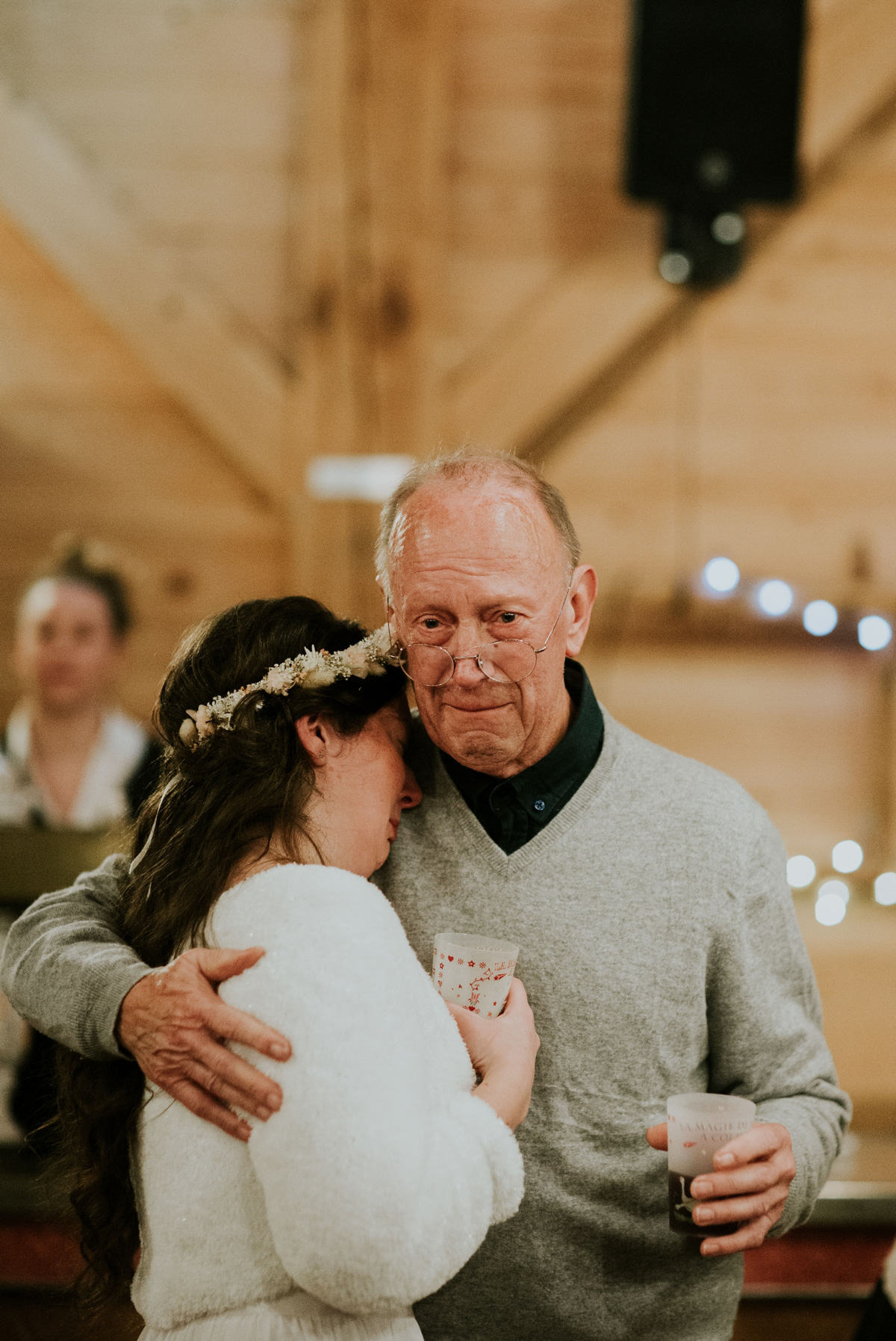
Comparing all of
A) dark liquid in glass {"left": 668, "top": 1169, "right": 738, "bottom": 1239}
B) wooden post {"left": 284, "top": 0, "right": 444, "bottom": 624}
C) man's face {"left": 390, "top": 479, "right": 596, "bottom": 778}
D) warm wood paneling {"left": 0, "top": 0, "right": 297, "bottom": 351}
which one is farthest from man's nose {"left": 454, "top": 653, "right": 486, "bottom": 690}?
warm wood paneling {"left": 0, "top": 0, "right": 297, "bottom": 351}

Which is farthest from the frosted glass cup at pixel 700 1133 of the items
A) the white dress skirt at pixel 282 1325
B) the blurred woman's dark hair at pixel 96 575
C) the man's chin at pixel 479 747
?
the blurred woman's dark hair at pixel 96 575

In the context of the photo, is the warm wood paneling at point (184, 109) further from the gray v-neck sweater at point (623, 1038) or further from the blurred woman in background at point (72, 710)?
the gray v-neck sweater at point (623, 1038)

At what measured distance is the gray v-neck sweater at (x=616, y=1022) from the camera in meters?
1.43

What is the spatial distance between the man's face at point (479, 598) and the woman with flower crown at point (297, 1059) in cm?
7

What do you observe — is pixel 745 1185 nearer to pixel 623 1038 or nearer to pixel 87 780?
pixel 623 1038

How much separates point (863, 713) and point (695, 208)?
5.51 feet

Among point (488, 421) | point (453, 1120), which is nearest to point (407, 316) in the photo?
point (488, 421)

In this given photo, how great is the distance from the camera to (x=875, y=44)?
141 inches

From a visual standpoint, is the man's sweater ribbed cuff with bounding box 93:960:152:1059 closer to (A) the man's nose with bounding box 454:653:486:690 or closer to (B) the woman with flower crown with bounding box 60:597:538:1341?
(B) the woman with flower crown with bounding box 60:597:538:1341

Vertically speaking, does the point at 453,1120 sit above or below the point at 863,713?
above

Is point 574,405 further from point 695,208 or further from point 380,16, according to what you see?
point 380,16

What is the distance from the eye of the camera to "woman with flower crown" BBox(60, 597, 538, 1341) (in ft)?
3.31

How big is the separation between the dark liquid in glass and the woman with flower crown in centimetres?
24

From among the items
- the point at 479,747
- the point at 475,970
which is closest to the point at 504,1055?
the point at 475,970
